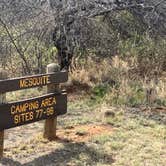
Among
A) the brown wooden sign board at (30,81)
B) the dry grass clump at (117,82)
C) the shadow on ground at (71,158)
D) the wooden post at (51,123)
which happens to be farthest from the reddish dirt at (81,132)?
the dry grass clump at (117,82)

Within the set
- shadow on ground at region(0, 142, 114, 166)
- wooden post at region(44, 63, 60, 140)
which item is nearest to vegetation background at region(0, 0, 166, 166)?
wooden post at region(44, 63, 60, 140)

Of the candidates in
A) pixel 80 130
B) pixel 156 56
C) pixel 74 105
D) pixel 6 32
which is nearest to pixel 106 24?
pixel 156 56

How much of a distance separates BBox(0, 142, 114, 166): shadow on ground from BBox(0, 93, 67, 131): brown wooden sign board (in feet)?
1.59

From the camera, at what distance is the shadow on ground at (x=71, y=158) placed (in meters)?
6.24

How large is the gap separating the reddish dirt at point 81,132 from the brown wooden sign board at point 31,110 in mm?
438

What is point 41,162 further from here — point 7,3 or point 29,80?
point 7,3

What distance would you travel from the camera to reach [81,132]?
7.55 metres

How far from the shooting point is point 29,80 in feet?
21.4

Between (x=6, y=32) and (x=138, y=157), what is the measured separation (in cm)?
576

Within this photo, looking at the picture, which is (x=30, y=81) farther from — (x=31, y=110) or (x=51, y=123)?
(x=51, y=123)

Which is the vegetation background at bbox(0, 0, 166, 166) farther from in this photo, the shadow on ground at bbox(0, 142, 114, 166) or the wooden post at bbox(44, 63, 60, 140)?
the shadow on ground at bbox(0, 142, 114, 166)

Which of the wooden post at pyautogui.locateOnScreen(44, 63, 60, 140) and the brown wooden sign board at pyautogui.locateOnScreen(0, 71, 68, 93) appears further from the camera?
the wooden post at pyautogui.locateOnScreen(44, 63, 60, 140)

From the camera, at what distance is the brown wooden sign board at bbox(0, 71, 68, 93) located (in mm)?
6203

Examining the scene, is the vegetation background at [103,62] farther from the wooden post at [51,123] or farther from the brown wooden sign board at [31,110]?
the brown wooden sign board at [31,110]
